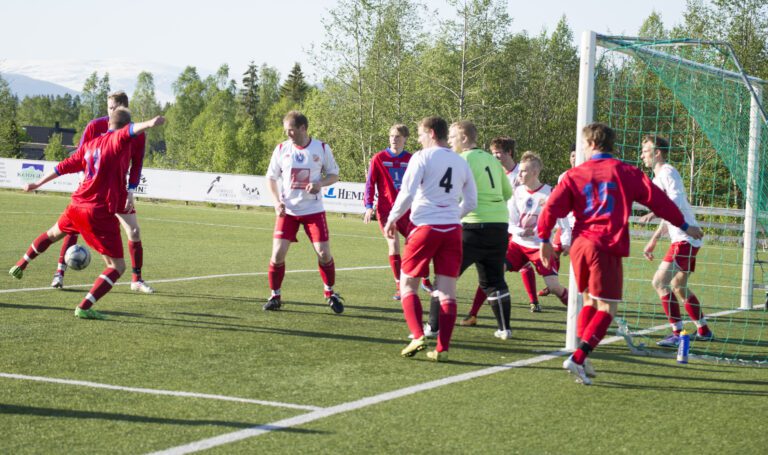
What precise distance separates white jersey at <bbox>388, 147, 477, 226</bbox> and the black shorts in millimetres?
1235

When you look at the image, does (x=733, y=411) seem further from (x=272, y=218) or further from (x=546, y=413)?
(x=272, y=218)

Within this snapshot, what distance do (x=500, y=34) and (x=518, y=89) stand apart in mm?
13519

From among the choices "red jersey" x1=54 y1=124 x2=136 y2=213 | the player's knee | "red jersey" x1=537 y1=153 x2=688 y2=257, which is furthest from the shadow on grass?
the player's knee

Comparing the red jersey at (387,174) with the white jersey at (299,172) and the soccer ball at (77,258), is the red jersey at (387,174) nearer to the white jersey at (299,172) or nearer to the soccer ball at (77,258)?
the white jersey at (299,172)

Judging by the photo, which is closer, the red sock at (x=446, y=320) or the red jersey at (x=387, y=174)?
the red sock at (x=446, y=320)

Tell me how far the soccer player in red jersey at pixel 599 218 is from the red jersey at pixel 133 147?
442cm

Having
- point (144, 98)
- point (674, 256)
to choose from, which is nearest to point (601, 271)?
point (674, 256)

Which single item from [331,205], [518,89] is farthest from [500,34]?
[331,205]

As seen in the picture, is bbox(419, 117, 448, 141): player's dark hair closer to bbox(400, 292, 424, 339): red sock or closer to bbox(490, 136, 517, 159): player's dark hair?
bbox(400, 292, 424, 339): red sock

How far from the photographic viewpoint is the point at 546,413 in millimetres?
5523

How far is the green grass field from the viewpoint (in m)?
4.78

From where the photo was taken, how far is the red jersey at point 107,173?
833 cm

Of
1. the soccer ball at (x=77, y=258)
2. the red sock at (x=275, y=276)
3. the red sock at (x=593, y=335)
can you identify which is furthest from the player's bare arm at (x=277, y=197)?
the red sock at (x=593, y=335)

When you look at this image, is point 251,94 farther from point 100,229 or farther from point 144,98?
point 100,229
